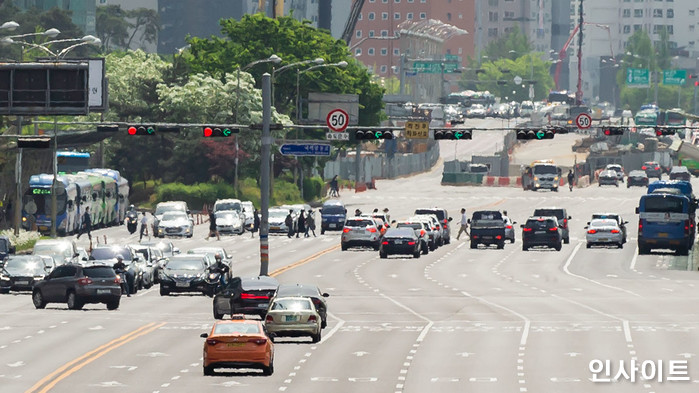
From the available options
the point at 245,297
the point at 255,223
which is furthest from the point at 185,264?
the point at 255,223

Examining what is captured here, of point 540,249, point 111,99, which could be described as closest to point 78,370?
point 540,249

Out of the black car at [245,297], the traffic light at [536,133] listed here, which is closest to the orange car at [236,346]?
the black car at [245,297]

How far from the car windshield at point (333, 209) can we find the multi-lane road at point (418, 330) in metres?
16.8

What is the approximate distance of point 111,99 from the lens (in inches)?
5251

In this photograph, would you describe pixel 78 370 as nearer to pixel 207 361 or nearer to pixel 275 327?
pixel 207 361

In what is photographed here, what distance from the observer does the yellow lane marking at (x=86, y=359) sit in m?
35.3

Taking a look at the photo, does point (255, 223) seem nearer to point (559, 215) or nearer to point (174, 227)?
point (174, 227)

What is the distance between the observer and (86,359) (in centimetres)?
4003

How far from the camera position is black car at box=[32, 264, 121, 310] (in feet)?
180

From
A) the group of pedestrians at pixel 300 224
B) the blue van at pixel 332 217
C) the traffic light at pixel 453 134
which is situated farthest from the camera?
the blue van at pixel 332 217

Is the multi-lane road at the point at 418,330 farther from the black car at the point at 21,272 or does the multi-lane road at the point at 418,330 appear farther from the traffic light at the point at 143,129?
the traffic light at the point at 143,129

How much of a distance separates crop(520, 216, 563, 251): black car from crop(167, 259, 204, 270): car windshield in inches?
1153

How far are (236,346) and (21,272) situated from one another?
27.1 m

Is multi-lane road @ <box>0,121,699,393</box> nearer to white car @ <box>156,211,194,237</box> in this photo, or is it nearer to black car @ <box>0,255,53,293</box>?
black car @ <box>0,255,53,293</box>
